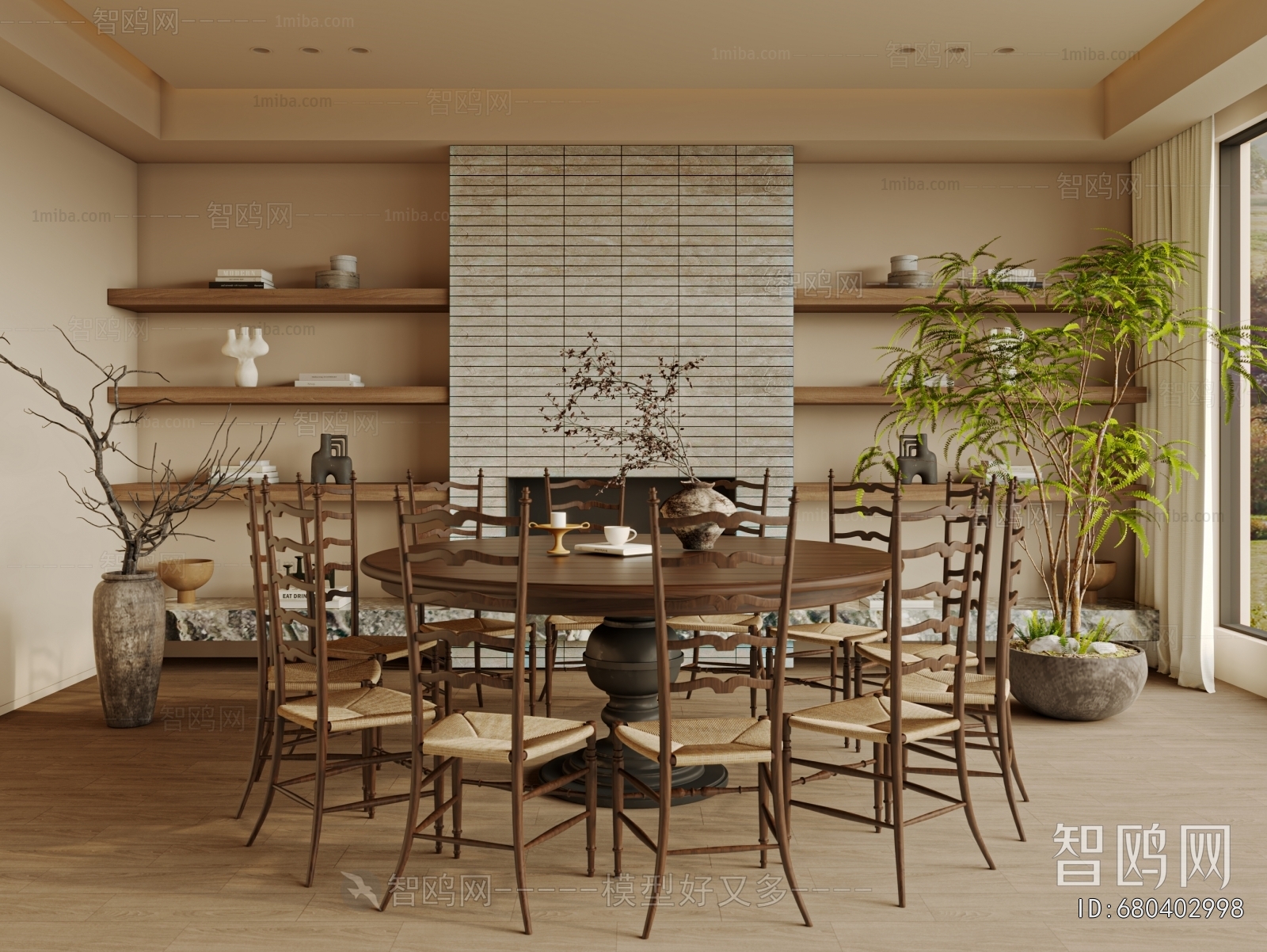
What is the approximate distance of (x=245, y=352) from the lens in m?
5.66

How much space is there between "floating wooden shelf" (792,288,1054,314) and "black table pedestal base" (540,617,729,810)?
106 inches

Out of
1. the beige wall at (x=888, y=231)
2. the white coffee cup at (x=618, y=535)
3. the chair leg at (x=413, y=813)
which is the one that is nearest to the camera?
the chair leg at (x=413, y=813)

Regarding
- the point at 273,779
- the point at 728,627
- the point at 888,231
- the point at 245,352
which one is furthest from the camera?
the point at 888,231

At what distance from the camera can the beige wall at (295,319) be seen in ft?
19.2

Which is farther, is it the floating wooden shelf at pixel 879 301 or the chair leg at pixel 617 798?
the floating wooden shelf at pixel 879 301

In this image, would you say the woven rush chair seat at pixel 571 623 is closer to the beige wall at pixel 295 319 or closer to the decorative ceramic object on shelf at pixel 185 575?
the beige wall at pixel 295 319

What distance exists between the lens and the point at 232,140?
5.34m

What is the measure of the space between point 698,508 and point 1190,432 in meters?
3.03

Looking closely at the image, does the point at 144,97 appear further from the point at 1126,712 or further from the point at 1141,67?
the point at 1126,712

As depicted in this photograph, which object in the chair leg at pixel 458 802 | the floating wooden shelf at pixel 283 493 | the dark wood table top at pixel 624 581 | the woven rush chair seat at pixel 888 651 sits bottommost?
the chair leg at pixel 458 802

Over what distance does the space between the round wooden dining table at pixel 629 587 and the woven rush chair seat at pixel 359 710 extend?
331 millimetres

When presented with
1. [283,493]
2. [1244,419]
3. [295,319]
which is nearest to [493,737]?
[283,493]

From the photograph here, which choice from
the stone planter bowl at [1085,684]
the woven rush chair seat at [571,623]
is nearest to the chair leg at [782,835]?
the woven rush chair seat at [571,623]

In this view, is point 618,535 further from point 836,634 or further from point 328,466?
point 328,466
